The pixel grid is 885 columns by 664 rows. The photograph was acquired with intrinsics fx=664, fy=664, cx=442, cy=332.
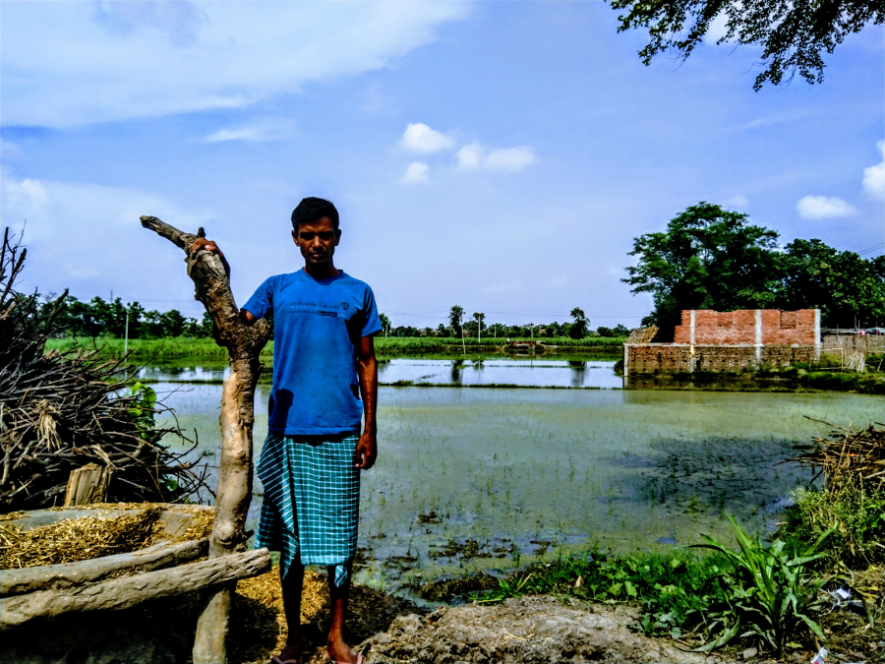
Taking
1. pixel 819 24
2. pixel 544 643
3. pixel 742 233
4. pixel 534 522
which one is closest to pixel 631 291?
pixel 742 233

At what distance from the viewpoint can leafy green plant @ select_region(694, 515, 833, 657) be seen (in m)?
2.47

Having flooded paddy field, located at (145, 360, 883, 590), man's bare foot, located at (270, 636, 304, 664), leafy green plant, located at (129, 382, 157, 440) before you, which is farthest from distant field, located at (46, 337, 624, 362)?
man's bare foot, located at (270, 636, 304, 664)

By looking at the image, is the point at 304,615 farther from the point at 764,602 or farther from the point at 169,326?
the point at 169,326

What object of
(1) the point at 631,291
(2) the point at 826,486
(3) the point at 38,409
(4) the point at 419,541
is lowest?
(4) the point at 419,541

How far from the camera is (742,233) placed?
34219mm

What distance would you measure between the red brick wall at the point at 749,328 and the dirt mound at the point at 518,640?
905 inches

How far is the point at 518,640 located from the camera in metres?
2.46

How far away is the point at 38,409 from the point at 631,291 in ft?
114

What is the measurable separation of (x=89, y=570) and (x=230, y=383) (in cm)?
70

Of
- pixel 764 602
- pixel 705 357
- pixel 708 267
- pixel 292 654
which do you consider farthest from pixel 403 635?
pixel 708 267

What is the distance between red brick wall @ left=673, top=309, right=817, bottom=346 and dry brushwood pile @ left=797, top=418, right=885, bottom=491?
20.5 meters

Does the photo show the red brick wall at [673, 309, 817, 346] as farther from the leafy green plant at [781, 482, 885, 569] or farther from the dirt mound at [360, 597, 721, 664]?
the dirt mound at [360, 597, 721, 664]

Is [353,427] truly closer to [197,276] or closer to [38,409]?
[197,276]

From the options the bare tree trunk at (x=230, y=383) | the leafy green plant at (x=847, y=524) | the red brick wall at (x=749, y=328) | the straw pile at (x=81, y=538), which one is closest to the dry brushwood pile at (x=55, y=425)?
the straw pile at (x=81, y=538)
